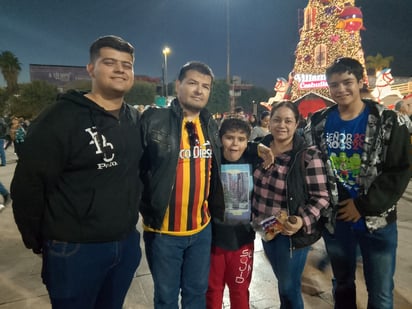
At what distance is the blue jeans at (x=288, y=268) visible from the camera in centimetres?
226

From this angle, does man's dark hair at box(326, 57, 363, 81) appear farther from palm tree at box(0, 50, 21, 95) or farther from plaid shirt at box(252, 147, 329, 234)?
palm tree at box(0, 50, 21, 95)

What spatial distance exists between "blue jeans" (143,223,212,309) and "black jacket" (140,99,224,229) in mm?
185

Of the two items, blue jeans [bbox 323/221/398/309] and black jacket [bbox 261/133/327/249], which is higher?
black jacket [bbox 261/133/327/249]

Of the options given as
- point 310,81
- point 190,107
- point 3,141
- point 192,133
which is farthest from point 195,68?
point 310,81

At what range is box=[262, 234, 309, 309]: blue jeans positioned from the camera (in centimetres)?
226

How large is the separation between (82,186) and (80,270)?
541 millimetres

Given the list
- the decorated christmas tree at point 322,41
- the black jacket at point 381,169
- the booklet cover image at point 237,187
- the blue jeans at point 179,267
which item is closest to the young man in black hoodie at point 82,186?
the blue jeans at point 179,267

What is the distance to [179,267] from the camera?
226cm

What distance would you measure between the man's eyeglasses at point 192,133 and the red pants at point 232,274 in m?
0.97

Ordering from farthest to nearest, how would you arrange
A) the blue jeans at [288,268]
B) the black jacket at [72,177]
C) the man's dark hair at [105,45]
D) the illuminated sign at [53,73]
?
1. the illuminated sign at [53,73]
2. the blue jeans at [288,268]
3. the man's dark hair at [105,45]
4. the black jacket at [72,177]

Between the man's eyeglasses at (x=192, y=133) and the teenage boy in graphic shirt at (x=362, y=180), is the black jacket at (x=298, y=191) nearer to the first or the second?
the teenage boy in graphic shirt at (x=362, y=180)

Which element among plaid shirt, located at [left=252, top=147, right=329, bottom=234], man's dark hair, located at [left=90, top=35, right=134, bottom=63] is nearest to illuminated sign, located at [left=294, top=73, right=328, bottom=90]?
plaid shirt, located at [left=252, top=147, right=329, bottom=234]

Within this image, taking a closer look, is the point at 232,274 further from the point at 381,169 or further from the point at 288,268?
the point at 381,169

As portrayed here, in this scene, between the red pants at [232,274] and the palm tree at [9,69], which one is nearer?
the red pants at [232,274]
